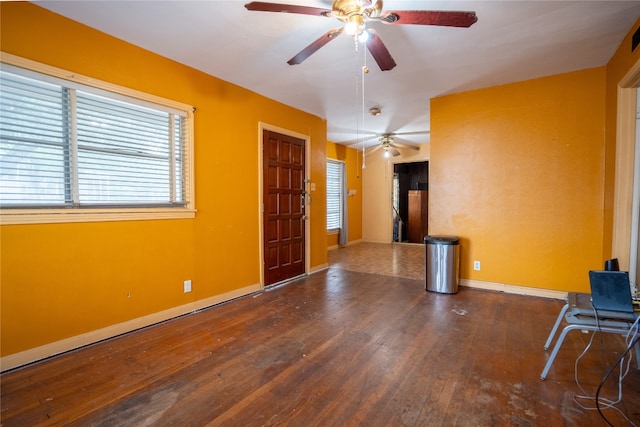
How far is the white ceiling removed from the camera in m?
2.16

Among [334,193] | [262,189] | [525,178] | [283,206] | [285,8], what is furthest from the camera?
[334,193]

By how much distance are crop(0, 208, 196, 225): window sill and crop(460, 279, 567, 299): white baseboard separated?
142 inches

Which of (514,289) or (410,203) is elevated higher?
(410,203)

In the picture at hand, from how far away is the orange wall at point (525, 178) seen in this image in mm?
3264

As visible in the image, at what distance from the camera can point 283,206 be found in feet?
13.9

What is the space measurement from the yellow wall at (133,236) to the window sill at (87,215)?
5 centimetres

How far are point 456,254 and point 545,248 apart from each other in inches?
38.8

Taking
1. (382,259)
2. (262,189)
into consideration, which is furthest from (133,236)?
(382,259)

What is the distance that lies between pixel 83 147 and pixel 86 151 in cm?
4

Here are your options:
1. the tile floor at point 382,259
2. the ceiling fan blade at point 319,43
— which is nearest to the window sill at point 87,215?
the ceiling fan blade at point 319,43

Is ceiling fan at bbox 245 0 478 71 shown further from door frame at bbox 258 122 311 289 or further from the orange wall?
the orange wall

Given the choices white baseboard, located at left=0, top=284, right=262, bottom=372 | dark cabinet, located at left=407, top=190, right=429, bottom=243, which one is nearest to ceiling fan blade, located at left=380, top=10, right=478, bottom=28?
white baseboard, located at left=0, top=284, right=262, bottom=372

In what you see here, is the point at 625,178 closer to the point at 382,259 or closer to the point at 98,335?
the point at 382,259

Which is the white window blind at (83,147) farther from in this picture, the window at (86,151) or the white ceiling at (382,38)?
the white ceiling at (382,38)
